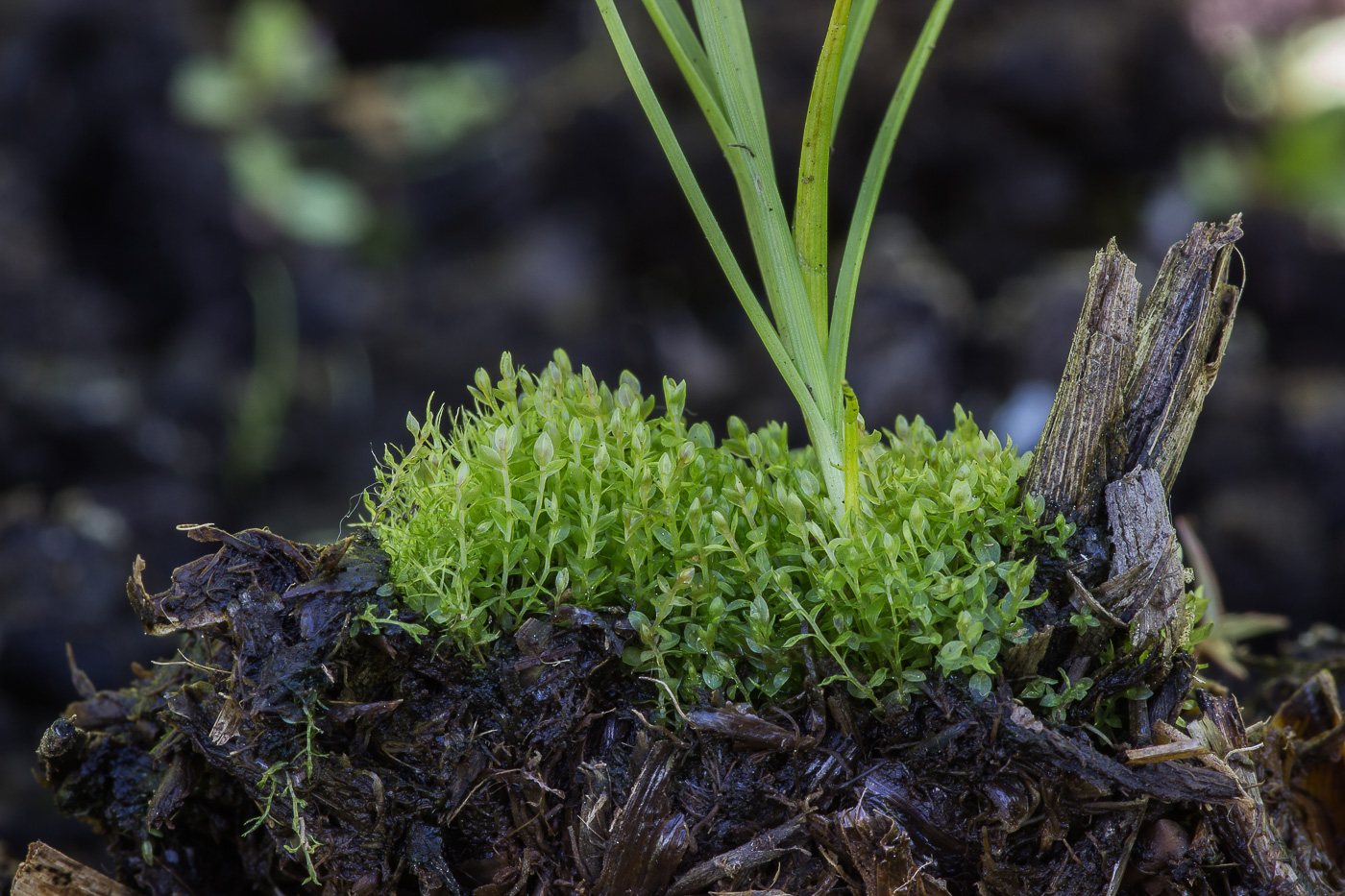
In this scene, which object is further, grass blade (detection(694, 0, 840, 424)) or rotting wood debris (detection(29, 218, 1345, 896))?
grass blade (detection(694, 0, 840, 424))

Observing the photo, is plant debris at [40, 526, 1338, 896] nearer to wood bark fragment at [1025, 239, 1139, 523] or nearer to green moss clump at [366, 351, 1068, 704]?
green moss clump at [366, 351, 1068, 704]

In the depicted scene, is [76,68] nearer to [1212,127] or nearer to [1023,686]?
[1023,686]

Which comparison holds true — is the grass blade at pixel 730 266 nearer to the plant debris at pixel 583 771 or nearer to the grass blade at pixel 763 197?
the grass blade at pixel 763 197

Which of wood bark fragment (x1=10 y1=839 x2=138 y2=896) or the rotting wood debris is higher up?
the rotting wood debris

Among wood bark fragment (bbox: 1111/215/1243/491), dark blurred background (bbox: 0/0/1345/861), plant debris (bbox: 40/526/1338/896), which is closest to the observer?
plant debris (bbox: 40/526/1338/896)

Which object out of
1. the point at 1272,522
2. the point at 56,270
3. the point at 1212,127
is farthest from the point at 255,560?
the point at 1212,127

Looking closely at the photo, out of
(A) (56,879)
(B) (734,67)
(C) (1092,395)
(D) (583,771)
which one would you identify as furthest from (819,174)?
(A) (56,879)

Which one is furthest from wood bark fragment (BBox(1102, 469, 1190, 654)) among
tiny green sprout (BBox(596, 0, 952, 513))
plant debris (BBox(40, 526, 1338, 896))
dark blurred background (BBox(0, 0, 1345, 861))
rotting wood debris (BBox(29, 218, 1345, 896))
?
dark blurred background (BBox(0, 0, 1345, 861))

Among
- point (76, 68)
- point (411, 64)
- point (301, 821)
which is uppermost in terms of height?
point (411, 64)
